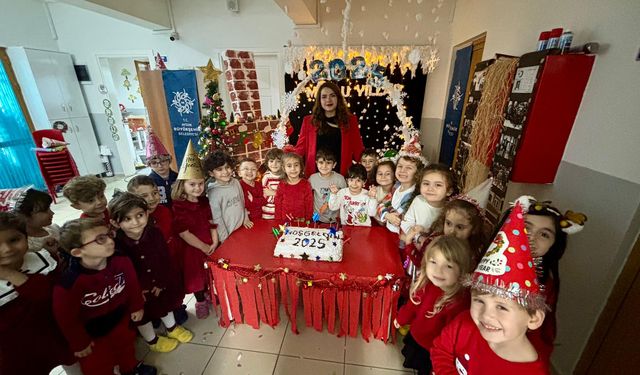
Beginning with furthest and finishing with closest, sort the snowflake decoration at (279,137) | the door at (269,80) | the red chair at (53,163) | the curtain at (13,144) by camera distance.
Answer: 1. the door at (269,80)
2. the curtain at (13,144)
3. the red chair at (53,163)
4. the snowflake decoration at (279,137)

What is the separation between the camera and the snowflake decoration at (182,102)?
14.8 ft

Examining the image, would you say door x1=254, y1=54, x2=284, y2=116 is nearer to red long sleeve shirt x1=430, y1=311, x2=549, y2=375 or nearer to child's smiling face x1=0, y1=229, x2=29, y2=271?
child's smiling face x1=0, y1=229, x2=29, y2=271

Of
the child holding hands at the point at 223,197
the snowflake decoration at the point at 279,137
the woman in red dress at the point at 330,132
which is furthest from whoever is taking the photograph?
the snowflake decoration at the point at 279,137

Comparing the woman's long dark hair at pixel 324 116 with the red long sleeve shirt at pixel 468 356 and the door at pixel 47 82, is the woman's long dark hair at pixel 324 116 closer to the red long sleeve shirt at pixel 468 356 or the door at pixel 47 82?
the red long sleeve shirt at pixel 468 356

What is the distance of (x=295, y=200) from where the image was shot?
2.12 m

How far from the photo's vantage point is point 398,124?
5348 millimetres

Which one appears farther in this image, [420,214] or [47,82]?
[47,82]

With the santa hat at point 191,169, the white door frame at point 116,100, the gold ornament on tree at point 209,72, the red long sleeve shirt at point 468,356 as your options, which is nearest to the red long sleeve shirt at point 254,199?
the santa hat at point 191,169

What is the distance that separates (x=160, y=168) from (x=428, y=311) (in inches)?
90.3

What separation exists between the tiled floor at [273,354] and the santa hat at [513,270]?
112cm

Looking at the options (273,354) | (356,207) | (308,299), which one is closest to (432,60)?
(356,207)

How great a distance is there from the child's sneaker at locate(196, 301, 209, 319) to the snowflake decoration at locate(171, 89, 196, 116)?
12.1 ft

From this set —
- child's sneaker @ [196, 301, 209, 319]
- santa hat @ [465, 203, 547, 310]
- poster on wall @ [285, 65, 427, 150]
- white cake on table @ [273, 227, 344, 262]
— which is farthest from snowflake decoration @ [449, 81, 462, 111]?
child's sneaker @ [196, 301, 209, 319]

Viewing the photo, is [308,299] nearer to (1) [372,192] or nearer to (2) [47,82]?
(1) [372,192]
